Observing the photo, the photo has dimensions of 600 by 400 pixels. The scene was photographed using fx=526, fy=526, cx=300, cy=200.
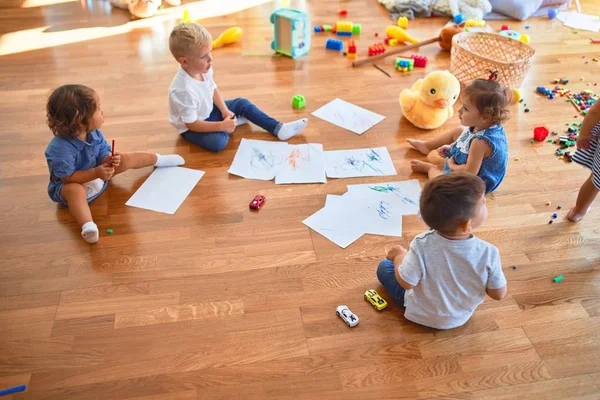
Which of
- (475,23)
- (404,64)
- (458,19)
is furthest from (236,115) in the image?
(458,19)

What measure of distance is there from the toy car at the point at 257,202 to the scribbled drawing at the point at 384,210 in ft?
1.37

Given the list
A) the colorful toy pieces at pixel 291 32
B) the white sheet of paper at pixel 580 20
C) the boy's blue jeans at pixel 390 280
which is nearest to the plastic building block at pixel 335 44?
the colorful toy pieces at pixel 291 32

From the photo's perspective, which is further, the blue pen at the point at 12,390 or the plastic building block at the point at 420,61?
the plastic building block at the point at 420,61

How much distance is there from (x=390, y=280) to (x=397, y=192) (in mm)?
507

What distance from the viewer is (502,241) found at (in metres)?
1.76

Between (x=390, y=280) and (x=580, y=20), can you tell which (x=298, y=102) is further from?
(x=580, y=20)

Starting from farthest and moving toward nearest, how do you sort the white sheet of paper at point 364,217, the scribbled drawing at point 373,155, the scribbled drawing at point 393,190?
1. the scribbled drawing at point 373,155
2. the scribbled drawing at point 393,190
3. the white sheet of paper at point 364,217

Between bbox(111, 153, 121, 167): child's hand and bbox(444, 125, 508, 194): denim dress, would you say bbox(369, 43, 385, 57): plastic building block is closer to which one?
bbox(444, 125, 508, 194): denim dress

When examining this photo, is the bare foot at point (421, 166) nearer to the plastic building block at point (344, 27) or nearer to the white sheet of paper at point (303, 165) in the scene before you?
the white sheet of paper at point (303, 165)

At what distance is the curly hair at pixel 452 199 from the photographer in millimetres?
1210

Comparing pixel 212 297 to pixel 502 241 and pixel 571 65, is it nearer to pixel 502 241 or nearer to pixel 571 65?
pixel 502 241

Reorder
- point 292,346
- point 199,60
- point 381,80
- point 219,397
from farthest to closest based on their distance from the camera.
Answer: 1. point 381,80
2. point 199,60
3. point 292,346
4. point 219,397

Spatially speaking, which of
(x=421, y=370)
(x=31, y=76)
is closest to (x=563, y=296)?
(x=421, y=370)

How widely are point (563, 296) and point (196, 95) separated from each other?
1.49 meters
